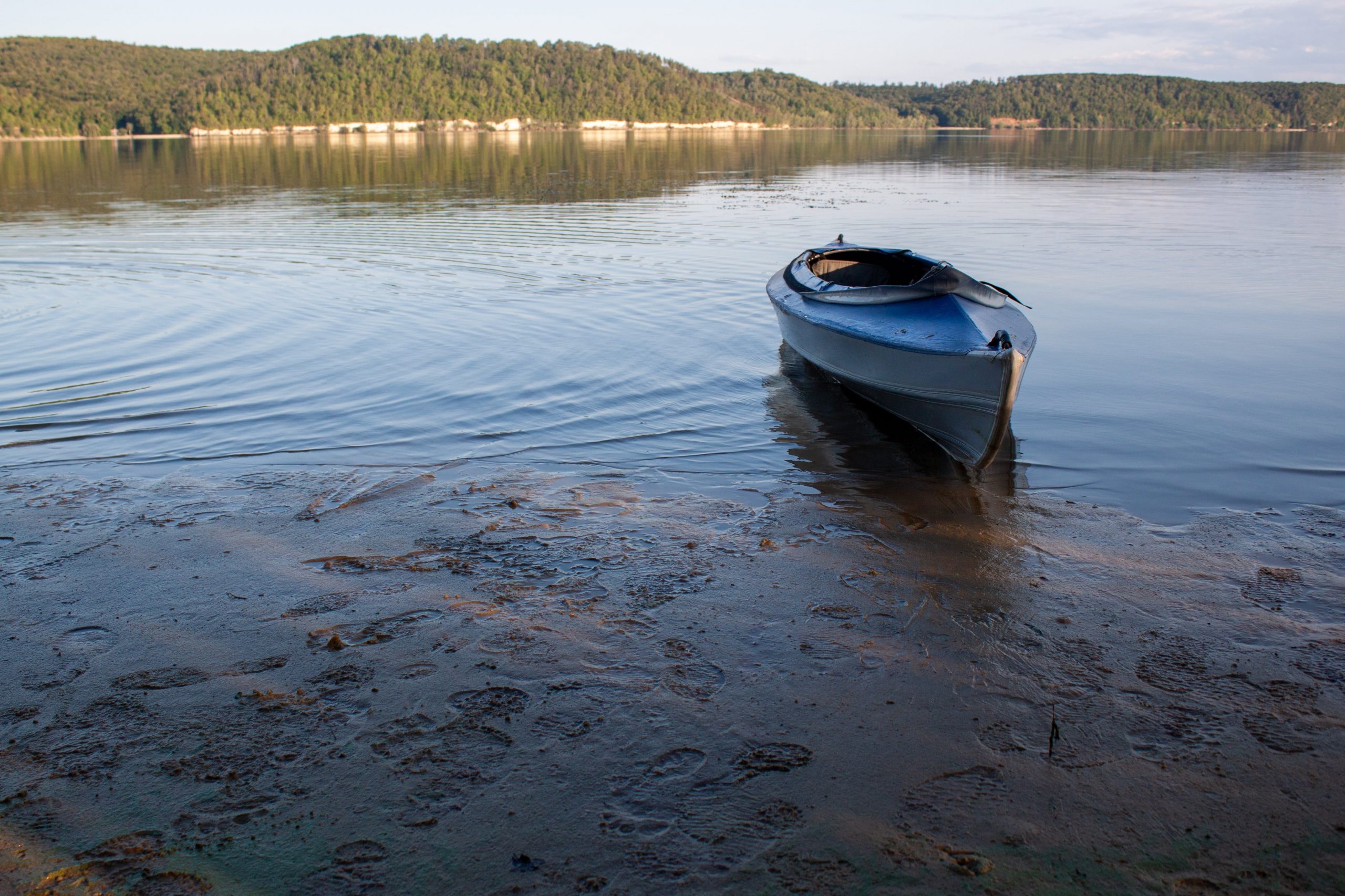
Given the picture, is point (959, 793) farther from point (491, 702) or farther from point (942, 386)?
point (942, 386)

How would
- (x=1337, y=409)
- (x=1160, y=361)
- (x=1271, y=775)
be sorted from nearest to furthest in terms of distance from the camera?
(x=1271, y=775)
(x=1337, y=409)
(x=1160, y=361)

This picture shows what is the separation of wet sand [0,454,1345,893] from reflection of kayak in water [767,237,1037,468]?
139 cm

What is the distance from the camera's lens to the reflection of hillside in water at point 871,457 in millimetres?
8211

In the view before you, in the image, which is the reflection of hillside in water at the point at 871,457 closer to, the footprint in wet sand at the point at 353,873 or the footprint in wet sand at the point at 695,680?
the footprint in wet sand at the point at 695,680

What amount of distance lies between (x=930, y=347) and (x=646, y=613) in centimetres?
476

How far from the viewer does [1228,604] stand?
5863 millimetres

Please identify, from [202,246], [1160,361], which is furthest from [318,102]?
[1160,361]

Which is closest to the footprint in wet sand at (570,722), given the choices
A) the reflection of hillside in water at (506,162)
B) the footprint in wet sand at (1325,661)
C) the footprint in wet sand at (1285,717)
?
the footprint in wet sand at (1285,717)

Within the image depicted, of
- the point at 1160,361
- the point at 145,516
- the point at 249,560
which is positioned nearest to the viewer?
the point at 249,560

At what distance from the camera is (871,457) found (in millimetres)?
9273

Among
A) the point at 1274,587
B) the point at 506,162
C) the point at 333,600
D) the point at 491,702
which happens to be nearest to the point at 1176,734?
the point at 1274,587

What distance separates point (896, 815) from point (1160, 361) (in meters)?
11.3

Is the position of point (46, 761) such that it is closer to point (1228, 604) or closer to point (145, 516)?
point (145, 516)

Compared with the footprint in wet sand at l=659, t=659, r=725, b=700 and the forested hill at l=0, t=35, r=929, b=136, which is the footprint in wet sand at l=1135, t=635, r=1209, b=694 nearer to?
the footprint in wet sand at l=659, t=659, r=725, b=700
